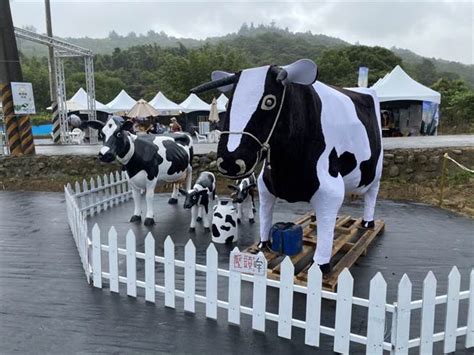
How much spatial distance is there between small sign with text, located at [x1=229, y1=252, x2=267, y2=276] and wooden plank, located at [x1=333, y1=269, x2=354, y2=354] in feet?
2.08

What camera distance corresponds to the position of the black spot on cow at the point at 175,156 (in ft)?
23.5

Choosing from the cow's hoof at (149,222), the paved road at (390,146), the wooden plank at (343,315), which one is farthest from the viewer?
the paved road at (390,146)

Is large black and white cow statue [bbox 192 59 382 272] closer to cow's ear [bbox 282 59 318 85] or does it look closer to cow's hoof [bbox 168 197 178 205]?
cow's ear [bbox 282 59 318 85]

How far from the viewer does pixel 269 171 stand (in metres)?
4.27

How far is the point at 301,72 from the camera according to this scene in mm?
3658

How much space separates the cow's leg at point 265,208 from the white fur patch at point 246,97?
117cm

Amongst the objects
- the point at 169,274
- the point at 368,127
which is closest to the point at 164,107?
the point at 368,127

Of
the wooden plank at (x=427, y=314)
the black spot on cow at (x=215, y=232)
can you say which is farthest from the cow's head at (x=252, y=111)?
the black spot on cow at (x=215, y=232)

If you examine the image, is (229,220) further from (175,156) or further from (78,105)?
(78,105)

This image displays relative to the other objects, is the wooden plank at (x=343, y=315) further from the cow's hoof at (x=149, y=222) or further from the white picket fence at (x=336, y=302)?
the cow's hoof at (x=149, y=222)

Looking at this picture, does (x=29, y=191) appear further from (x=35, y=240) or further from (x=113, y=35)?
(x=113, y=35)

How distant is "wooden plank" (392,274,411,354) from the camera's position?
2.96 metres

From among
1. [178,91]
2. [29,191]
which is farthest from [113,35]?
[29,191]

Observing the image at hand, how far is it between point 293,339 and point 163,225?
12.4ft
